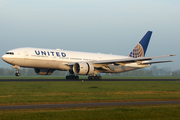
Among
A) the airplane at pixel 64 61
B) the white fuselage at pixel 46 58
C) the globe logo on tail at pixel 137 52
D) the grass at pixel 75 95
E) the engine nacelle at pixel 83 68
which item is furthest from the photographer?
the globe logo on tail at pixel 137 52

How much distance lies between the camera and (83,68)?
42.9m

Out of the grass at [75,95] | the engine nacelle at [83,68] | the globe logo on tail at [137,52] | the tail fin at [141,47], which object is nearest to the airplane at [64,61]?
the engine nacelle at [83,68]

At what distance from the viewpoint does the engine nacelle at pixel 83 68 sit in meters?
42.8

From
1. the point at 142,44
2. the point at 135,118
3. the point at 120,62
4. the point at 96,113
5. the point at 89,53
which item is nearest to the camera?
the point at 135,118

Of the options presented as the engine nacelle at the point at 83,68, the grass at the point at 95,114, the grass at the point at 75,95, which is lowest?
the grass at the point at 95,114

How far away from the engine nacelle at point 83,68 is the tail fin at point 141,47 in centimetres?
1544

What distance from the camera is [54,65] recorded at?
44.0m

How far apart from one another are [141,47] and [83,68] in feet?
62.6

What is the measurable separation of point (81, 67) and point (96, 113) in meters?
29.8

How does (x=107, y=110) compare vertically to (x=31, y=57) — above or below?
below

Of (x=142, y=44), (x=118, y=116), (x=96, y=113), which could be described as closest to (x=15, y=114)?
(x=96, y=113)

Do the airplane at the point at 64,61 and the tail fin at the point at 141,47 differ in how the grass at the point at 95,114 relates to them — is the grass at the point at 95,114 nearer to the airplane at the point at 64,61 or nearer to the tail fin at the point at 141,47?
the airplane at the point at 64,61

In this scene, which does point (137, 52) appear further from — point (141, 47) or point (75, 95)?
point (75, 95)

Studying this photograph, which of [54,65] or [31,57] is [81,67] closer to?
[54,65]
